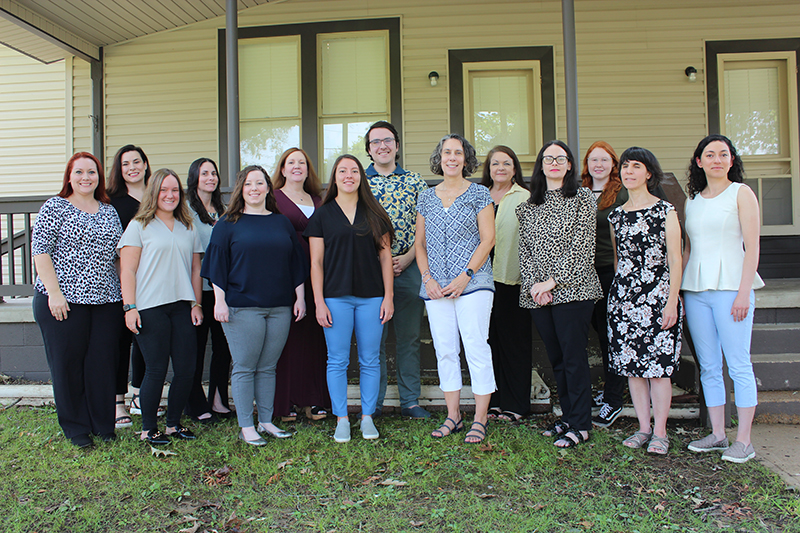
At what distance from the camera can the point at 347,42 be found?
6969 millimetres

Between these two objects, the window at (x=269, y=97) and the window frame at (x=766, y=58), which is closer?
the window frame at (x=766, y=58)

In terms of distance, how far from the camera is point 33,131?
749 centimetres

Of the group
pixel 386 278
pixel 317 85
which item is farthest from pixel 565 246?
pixel 317 85

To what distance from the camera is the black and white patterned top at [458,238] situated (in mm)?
3209

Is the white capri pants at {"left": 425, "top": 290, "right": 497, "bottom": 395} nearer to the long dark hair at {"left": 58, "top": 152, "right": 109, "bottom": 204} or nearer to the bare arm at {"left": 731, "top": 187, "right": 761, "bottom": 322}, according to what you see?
the bare arm at {"left": 731, "top": 187, "right": 761, "bottom": 322}

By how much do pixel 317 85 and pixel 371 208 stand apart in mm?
4265

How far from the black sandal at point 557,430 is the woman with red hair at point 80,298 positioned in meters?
2.83

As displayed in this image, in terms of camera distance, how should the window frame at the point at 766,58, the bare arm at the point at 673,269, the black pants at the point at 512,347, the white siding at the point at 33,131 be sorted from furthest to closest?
the white siding at the point at 33,131 < the window frame at the point at 766,58 < the black pants at the point at 512,347 < the bare arm at the point at 673,269

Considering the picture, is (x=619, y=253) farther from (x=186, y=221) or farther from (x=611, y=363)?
(x=186, y=221)

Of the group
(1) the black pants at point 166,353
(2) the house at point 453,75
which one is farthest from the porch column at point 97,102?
(1) the black pants at point 166,353

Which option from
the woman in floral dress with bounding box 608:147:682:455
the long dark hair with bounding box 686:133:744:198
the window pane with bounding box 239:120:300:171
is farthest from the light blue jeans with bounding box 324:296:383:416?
the window pane with bounding box 239:120:300:171

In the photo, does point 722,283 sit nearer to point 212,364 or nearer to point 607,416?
point 607,416

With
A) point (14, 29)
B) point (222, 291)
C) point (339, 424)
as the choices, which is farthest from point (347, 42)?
point (339, 424)

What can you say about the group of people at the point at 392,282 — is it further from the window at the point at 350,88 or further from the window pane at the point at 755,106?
the window pane at the point at 755,106
